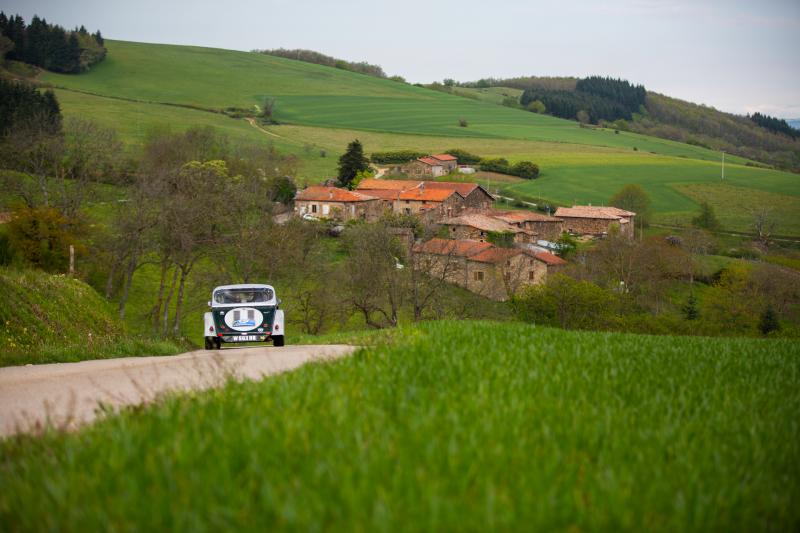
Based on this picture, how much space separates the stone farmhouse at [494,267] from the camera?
63594 millimetres

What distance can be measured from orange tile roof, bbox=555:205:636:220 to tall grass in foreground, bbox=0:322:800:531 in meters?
85.9

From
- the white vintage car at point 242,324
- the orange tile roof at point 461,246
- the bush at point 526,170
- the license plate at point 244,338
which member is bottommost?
the orange tile roof at point 461,246

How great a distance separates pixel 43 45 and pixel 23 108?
184 feet

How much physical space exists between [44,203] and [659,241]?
53.2 meters

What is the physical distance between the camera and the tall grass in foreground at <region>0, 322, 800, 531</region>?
454 centimetres

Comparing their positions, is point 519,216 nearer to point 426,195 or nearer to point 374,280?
point 426,195

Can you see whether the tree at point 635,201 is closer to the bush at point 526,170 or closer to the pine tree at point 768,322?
the bush at point 526,170

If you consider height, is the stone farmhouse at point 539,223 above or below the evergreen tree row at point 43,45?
below

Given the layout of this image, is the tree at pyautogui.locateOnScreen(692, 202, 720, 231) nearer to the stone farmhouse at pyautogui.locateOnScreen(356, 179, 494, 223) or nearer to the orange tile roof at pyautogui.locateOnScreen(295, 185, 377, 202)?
the stone farmhouse at pyautogui.locateOnScreen(356, 179, 494, 223)

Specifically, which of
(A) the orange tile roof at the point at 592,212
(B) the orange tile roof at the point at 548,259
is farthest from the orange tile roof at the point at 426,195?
(B) the orange tile roof at the point at 548,259

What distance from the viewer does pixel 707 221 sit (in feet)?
304

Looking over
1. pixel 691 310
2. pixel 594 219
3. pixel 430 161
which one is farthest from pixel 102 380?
pixel 430 161

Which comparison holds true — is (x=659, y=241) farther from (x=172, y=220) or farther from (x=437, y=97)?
(x=437, y=97)

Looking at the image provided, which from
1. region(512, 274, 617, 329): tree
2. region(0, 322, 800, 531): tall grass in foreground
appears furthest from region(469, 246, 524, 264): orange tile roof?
region(0, 322, 800, 531): tall grass in foreground
